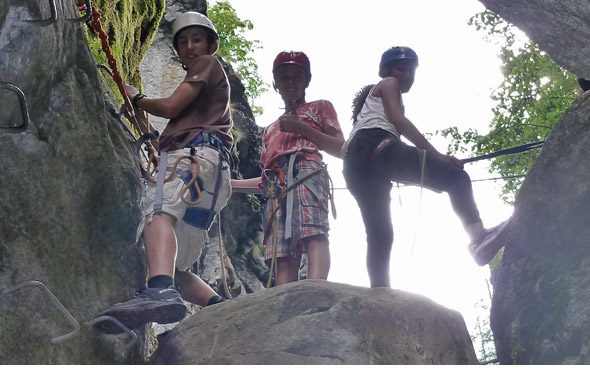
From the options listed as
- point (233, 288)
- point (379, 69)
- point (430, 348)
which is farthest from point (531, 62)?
point (430, 348)

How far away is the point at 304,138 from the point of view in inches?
250

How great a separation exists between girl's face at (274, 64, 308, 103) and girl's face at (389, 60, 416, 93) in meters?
0.87

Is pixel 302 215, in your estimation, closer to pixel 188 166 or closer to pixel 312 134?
pixel 312 134

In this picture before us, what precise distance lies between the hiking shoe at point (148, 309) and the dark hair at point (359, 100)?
2.25 m

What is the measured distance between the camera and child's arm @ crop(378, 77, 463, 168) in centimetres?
569

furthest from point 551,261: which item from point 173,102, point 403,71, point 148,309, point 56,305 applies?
point 56,305

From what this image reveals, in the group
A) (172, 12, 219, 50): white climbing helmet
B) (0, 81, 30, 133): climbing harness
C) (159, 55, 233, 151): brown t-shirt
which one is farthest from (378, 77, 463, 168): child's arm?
(0, 81, 30, 133): climbing harness

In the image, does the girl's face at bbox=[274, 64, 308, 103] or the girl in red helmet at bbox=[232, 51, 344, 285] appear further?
the girl's face at bbox=[274, 64, 308, 103]

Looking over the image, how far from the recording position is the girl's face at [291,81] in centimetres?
648

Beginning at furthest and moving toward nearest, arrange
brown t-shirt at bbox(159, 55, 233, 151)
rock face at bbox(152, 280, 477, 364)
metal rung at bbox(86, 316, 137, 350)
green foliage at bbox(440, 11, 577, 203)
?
1. green foliage at bbox(440, 11, 577, 203)
2. brown t-shirt at bbox(159, 55, 233, 151)
3. metal rung at bbox(86, 316, 137, 350)
4. rock face at bbox(152, 280, 477, 364)

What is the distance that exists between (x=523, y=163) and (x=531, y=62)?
2.54 m

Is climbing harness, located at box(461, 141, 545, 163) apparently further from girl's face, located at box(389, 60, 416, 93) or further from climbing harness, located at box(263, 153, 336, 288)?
climbing harness, located at box(263, 153, 336, 288)

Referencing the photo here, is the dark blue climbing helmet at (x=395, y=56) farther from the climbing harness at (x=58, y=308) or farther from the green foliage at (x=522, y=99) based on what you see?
the green foliage at (x=522, y=99)

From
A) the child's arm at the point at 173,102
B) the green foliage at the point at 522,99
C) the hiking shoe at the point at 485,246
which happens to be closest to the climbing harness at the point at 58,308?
the child's arm at the point at 173,102
